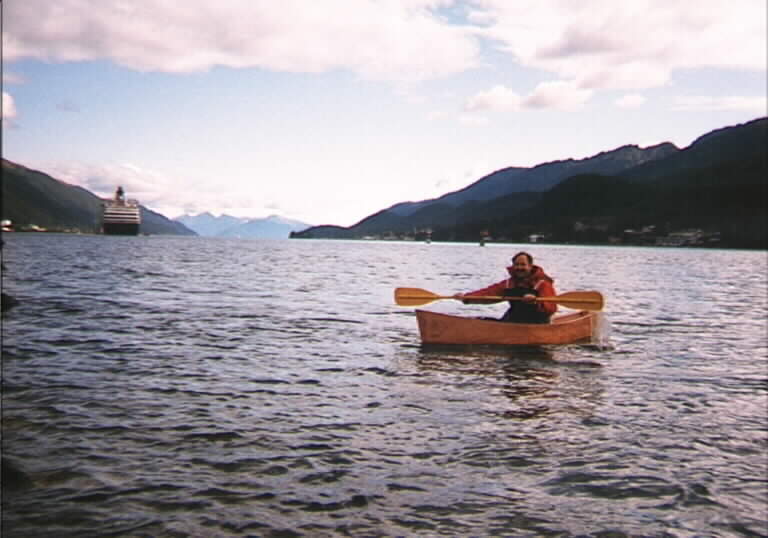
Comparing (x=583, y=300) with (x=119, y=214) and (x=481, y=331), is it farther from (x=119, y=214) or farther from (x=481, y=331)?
(x=119, y=214)

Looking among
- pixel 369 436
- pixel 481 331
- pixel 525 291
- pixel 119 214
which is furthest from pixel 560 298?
pixel 119 214

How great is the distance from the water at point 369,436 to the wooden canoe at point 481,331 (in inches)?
23.8

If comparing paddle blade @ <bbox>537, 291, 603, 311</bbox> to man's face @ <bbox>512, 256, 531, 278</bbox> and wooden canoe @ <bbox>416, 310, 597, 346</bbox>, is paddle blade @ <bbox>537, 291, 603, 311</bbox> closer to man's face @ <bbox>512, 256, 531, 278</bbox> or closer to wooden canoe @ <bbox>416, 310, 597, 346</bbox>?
wooden canoe @ <bbox>416, 310, 597, 346</bbox>

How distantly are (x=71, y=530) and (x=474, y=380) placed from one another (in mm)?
8530

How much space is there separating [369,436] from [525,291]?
31.6ft

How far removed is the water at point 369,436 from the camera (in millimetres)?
6180

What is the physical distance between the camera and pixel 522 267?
17.0 meters

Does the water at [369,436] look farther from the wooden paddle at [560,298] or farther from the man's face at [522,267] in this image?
the man's face at [522,267]

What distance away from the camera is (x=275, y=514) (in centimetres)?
612

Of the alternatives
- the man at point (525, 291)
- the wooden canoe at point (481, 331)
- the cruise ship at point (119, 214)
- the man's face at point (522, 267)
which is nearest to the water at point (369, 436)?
the wooden canoe at point (481, 331)

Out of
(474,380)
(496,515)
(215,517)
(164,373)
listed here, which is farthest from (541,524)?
(164,373)

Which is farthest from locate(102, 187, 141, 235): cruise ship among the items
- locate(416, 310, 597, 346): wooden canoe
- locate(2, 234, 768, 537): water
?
locate(416, 310, 597, 346): wooden canoe

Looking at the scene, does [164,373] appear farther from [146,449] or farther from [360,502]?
[360,502]

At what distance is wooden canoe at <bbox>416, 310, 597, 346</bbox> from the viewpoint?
1673cm
